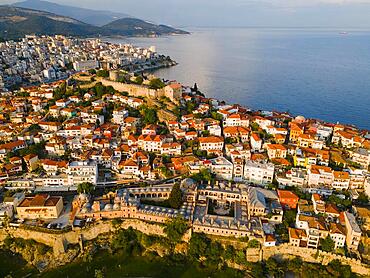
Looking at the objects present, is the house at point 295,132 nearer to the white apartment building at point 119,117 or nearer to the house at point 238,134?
the house at point 238,134

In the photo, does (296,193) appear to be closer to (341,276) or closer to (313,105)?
(341,276)

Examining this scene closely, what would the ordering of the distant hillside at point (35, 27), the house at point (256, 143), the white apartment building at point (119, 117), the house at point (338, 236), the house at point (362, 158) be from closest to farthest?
1. the house at point (338, 236)
2. the house at point (362, 158)
3. the house at point (256, 143)
4. the white apartment building at point (119, 117)
5. the distant hillside at point (35, 27)

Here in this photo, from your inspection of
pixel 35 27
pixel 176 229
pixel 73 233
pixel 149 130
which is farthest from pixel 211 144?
pixel 35 27

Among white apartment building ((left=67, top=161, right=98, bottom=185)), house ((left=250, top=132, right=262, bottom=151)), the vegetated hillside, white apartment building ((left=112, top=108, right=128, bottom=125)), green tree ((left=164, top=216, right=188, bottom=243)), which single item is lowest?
green tree ((left=164, top=216, right=188, bottom=243))

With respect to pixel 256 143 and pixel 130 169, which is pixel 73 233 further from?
pixel 256 143


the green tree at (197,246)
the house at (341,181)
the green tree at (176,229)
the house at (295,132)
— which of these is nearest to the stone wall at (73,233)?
the green tree at (176,229)

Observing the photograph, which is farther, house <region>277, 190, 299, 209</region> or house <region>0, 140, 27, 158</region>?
house <region>0, 140, 27, 158</region>

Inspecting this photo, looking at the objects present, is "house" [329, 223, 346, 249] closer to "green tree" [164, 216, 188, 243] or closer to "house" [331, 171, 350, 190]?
"house" [331, 171, 350, 190]

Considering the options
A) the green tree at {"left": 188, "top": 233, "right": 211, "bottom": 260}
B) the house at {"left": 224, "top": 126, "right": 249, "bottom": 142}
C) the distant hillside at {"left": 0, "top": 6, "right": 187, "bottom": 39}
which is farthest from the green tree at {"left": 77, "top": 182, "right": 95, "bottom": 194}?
the distant hillside at {"left": 0, "top": 6, "right": 187, "bottom": 39}
